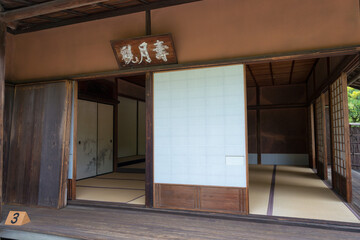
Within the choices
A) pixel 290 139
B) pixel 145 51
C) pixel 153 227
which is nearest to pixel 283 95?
pixel 290 139

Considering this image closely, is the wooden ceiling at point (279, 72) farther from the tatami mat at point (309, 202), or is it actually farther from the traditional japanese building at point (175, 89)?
the tatami mat at point (309, 202)

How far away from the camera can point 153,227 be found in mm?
2850

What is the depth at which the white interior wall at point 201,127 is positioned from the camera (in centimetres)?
320

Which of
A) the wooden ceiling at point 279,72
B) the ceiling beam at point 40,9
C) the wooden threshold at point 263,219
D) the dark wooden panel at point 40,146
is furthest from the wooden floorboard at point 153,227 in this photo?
the wooden ceiling at point 279,72

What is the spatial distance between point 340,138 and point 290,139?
483cm

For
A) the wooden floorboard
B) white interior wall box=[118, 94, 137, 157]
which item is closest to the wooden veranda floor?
the wooden floorboard

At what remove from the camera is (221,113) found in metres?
3.28

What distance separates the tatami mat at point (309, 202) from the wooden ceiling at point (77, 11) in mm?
2981

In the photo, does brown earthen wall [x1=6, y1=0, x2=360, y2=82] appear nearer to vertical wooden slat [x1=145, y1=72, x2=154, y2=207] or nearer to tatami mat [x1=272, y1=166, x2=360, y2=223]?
vertical wooden slat [x1=145, y1=72, x2=154, y2=207]

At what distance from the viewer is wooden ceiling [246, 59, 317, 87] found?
6199mm

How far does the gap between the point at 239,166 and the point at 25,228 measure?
8.18 feet

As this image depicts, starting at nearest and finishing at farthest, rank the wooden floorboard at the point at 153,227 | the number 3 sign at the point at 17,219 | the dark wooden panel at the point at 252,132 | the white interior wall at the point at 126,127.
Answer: the wooden floorboard at the point at 153,227 < the number 3 sign at the point at 17,219 < the white interior wall at the point at 126,127 < the dark wooden panel at the point at 252,132

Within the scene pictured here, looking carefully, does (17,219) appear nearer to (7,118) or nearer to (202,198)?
(7,118)

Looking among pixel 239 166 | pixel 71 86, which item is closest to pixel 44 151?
pixel 71 86
